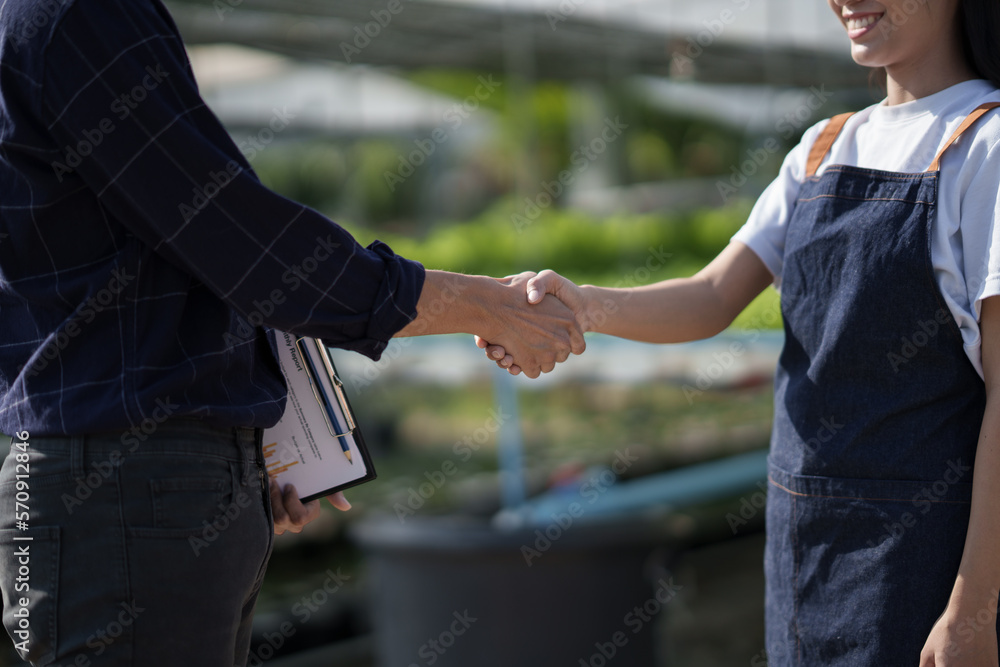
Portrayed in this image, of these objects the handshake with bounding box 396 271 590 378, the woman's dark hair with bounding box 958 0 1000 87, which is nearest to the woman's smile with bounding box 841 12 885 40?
the woman's dark hair with bounding box 958 0 1000 87

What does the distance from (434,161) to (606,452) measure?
9224mm

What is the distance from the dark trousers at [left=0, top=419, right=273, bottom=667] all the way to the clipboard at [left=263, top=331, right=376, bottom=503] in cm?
24

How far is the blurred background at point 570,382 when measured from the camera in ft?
9.28

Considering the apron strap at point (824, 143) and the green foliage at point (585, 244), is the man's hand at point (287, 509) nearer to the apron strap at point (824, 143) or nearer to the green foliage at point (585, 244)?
the apron strap at point (824, 143)

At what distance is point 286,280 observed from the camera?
126 cm

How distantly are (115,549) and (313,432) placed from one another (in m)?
0.37

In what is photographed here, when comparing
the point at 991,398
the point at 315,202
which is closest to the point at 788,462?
the point at 991,398

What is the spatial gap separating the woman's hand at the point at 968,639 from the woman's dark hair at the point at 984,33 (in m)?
0.77

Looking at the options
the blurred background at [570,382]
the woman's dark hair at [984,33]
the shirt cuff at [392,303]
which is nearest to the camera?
the shirt cuff at [392,303]

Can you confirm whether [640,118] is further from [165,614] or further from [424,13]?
[165,614]

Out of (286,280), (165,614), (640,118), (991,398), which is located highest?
(286,280)

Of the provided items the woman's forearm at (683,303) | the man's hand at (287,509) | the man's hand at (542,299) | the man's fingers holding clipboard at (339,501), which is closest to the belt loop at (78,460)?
the man's hand at (287,509)

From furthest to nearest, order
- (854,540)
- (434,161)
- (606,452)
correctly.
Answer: (434,161), (606,452), (854,540)

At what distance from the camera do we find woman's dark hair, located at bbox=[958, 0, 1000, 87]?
1447 millimetres
